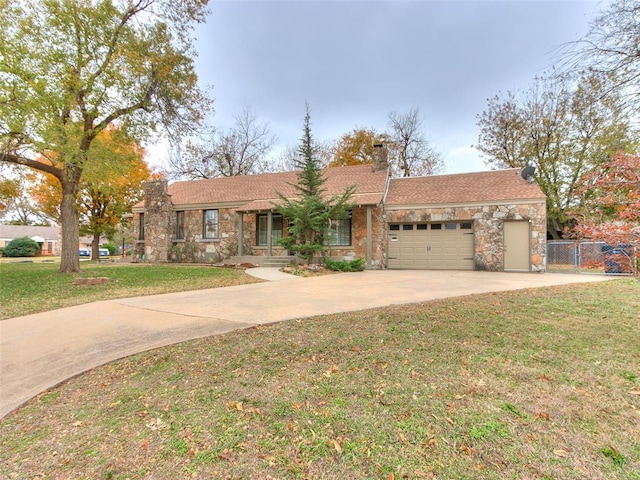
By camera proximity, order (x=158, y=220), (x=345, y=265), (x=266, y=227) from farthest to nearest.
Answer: (x=158, y=220) < (x=266, y=227) < (x=345, y=265)

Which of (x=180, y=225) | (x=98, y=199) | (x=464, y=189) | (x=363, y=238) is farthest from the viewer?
(x=98, y=199)

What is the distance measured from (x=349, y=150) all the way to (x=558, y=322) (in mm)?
24347

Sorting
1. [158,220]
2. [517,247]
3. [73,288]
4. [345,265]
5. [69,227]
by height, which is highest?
[158,220]

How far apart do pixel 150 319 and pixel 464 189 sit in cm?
1352

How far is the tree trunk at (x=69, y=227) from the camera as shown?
36.9 ft

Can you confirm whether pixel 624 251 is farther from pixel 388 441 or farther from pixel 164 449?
pixel 164 449

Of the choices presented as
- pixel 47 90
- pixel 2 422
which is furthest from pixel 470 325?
pixel 47 90

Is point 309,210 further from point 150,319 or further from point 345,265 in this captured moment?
point 150,319

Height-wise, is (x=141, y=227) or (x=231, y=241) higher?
(x=141, y=227)

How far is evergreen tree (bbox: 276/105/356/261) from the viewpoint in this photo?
12242mm

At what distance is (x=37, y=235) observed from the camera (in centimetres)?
4647

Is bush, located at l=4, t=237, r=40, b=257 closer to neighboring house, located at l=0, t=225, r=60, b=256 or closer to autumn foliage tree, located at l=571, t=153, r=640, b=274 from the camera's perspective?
neighboring house, located at l=0, t=225, r=60, b=256

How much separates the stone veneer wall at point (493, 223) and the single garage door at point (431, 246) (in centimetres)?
32

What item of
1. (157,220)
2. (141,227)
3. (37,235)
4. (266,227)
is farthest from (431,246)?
(37,235)
